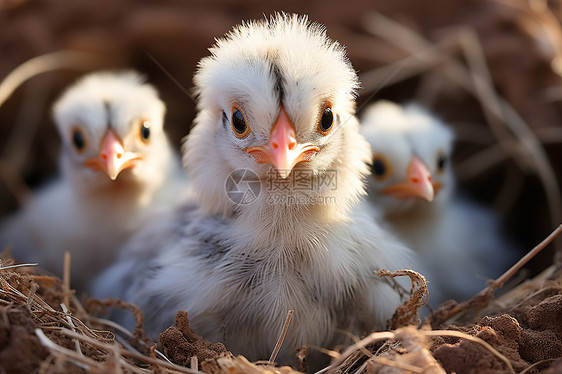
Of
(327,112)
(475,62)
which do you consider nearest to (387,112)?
(475,62)

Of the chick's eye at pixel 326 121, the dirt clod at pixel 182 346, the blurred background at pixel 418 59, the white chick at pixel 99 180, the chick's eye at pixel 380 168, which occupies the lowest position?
the dirt clod at pixel 182 346

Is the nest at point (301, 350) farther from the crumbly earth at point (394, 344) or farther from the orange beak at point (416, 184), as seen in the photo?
the orange beak at point (416, 184)

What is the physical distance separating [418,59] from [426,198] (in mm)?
1456

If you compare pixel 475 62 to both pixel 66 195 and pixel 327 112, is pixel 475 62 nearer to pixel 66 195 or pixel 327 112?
pixel 327 112

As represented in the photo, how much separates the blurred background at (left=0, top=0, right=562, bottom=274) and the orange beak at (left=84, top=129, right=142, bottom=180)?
2.72ft

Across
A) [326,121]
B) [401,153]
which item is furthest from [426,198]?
[326,121]

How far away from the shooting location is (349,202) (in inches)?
87.6

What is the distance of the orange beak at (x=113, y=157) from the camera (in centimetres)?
262

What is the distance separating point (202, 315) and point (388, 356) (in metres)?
0.82

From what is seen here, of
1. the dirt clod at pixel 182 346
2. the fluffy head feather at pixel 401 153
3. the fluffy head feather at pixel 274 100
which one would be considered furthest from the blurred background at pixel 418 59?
the dirt clod at pixel 182 346

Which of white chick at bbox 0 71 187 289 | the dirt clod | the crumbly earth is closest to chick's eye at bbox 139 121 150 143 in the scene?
white chick at bbox 0 71 187 289

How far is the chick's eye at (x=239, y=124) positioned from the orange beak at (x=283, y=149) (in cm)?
9

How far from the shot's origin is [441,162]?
303cm

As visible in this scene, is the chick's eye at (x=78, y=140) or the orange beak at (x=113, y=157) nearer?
the orange beak at (x=113, y=157)
